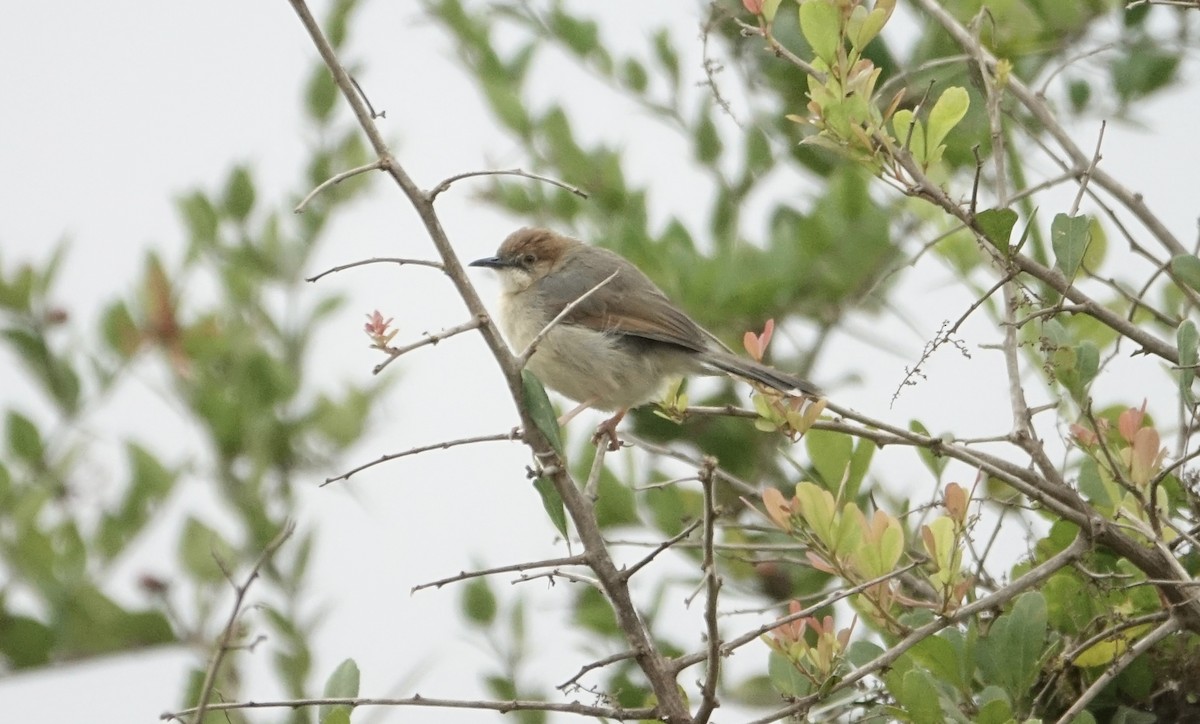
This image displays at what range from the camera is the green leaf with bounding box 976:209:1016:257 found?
101 inches

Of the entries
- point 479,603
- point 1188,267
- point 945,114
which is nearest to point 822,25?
point 945,114

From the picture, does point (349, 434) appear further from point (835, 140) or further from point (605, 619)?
point (835, 140)

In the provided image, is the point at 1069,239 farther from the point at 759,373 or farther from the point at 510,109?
the point at 510,109

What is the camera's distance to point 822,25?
107 inches

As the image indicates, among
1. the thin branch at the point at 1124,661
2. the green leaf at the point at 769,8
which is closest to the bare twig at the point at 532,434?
the thin branch at the point at 1124,661

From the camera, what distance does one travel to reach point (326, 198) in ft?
19.8

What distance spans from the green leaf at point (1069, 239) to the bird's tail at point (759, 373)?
936mm

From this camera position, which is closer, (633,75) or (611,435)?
(611,435)

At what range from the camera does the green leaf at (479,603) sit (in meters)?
4.76

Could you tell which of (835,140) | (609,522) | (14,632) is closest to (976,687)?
(835,140)

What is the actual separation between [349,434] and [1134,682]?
3.63 m

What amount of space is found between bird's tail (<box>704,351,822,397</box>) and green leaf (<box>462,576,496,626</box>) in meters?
1.07

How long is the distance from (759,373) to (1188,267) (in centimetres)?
161

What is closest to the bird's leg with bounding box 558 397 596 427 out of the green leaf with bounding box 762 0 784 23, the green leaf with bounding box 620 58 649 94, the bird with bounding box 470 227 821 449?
the bird with bounding box 470 227 821 449
